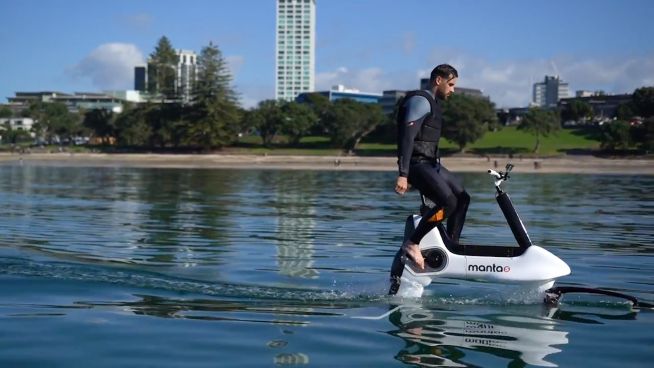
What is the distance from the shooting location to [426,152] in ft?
25.0

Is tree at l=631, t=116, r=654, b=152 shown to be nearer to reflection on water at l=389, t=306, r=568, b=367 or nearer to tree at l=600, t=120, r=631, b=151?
tree at l=600, t=120, r=631, b=151

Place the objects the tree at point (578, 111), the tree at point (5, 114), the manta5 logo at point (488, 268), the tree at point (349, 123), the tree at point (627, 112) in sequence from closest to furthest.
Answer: the manta5 logo at point (488, 268) → the tree at point (627, 112) → the tree at point (349, 123) → the tree at point (578, 111) → the tree at point (5, 114)

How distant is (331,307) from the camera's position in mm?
7508

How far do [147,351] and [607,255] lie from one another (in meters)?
7.97

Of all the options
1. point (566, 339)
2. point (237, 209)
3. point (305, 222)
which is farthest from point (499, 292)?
point (237, 209)

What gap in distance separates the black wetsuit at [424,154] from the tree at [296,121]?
105 meters

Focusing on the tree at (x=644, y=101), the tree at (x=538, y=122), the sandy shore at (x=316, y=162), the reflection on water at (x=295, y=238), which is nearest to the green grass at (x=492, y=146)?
the tree at (x=538, y=122)

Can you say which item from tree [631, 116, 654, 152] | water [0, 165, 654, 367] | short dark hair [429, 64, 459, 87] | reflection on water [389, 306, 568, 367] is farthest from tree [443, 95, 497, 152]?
reflection on water [389, 306, 568, 367]

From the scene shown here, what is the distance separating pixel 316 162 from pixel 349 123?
74.6 feet

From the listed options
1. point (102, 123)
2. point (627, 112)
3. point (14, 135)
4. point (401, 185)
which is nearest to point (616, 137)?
point (627, 112)

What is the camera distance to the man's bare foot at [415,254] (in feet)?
24.7

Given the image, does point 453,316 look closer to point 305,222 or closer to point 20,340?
point 20,340

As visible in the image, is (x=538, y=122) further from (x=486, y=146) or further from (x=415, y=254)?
(x=415, y=254)

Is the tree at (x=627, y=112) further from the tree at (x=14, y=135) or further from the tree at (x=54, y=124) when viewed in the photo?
the tree at (x=14, y=135)
